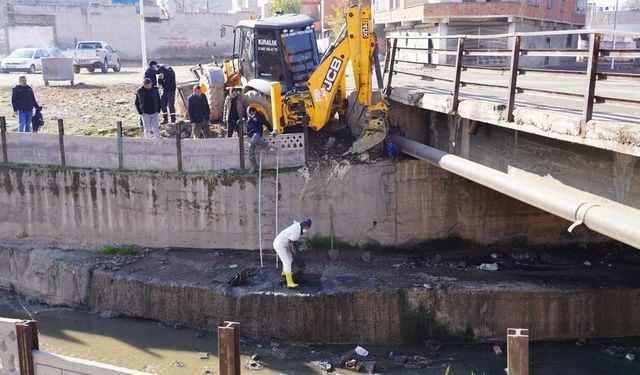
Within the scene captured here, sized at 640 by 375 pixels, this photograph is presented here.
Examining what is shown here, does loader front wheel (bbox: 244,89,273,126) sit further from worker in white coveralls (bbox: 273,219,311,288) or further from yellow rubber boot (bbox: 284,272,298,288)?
yellow rubber boot (bbox: 284,272,298,288)

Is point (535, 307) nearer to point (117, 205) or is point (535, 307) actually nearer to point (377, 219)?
point (377, 219)

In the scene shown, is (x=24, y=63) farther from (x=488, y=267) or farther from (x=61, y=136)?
(x=488, y=267)

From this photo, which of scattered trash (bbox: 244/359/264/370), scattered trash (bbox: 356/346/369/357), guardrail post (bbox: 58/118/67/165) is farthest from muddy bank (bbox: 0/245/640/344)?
guardrail post (bbox: 58/118/67/165)

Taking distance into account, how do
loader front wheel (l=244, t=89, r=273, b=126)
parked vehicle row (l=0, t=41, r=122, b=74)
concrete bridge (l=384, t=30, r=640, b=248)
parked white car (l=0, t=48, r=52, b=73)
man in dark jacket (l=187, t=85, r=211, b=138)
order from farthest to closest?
1. parked vehicle row (l=0, t=41, r=122, b=74)
2. parked white car (l=0, t=48, r=52, b=73)
3. man in dark jacket (l=187, t=85, r=211, b=138)
4. loader front wheel (l=244, t=89, r=273, b=126)
5. concrete bridge (l=384, t=30, r=640, b=248)

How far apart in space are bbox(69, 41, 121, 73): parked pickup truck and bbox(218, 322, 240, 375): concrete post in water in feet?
87.8

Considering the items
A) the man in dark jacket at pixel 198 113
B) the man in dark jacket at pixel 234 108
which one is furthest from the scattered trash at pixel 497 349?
the man in dark jacket at pixel 198 113

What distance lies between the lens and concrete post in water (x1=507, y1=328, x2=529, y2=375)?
6262 millimetres

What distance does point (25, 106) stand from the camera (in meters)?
15.2

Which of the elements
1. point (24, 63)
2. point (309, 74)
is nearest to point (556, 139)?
point (309, 74)

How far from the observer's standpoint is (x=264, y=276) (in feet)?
39.9

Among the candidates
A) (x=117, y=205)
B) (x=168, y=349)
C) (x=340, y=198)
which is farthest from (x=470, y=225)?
(x=117, y=205)

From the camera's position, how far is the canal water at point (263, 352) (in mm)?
10523

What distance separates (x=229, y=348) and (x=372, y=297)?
5056 millimetres

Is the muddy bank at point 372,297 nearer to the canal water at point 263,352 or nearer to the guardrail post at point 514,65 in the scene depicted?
the canal water at point 263,352
